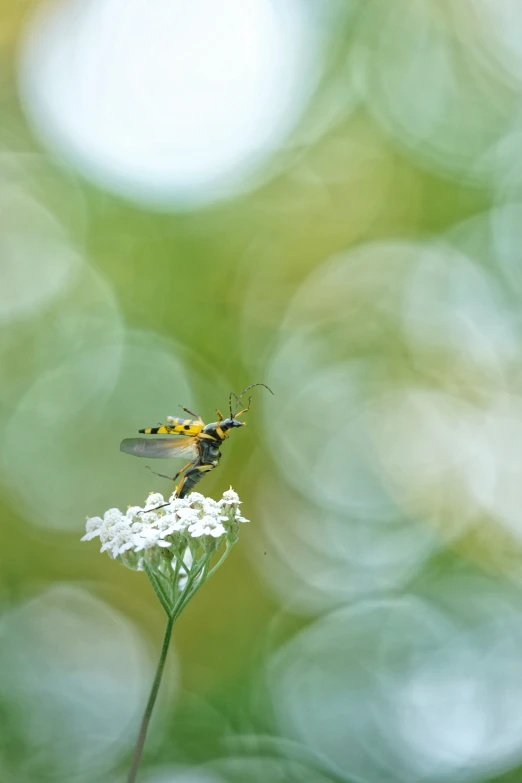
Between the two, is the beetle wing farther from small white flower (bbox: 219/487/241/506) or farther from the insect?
small white flower (bbox: 219/487/241/506)

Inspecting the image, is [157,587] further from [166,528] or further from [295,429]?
[295,429]

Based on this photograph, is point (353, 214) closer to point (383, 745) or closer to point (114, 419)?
point (114, 419)

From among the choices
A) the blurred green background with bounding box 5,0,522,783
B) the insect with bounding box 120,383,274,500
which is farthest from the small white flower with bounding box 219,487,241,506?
the blurred green background with bounding box 5,0,522,783

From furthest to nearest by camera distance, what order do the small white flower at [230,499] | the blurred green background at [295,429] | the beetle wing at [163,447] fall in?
the blurred green background at [295,429] → the beetle wing at [163,447] → the small white flower at [230,499]

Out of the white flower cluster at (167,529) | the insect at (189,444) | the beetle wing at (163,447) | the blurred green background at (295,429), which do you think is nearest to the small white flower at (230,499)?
the white flower cluster at (167,529)

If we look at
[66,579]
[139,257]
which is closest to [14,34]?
[139,257]

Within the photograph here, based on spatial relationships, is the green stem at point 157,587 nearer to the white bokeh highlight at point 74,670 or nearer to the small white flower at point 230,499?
the small white flower at point 230,499
